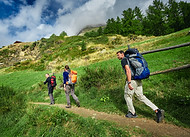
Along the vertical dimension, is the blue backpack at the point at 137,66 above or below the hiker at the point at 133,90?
above

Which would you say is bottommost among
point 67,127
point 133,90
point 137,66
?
point 67,127

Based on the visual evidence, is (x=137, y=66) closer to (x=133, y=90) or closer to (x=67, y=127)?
(x=133, y=90)

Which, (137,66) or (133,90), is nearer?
(137,66)

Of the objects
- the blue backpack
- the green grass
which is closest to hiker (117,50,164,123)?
the blue backpack

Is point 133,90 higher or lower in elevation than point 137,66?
lower

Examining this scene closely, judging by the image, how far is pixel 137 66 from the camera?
3018mm

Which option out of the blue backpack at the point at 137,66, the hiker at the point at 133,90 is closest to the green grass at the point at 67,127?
the hiker at the point at 133,90

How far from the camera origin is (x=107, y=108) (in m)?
4.59

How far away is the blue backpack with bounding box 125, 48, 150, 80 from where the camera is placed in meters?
3.00

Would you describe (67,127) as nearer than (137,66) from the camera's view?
No

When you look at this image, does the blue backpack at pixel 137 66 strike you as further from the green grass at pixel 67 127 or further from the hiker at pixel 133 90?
the green grass at pixel 67 127

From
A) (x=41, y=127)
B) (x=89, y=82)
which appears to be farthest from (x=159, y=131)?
(x=89, y=82)

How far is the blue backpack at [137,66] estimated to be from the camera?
9.84 ft

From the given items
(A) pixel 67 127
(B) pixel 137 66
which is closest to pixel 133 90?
(B) pixel 137 66
